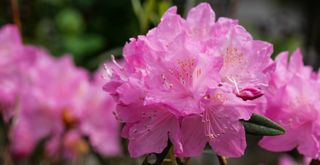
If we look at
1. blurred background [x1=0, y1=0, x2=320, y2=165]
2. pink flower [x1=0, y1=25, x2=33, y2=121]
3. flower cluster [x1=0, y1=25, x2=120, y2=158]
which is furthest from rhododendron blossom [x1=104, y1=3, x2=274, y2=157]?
blurred background [x1=0, y1=0, x2=320, y2=165]

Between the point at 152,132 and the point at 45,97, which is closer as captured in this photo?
the point at 152,132

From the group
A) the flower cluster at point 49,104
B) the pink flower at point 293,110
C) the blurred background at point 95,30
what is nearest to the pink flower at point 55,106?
the flower cluster at point 49,104

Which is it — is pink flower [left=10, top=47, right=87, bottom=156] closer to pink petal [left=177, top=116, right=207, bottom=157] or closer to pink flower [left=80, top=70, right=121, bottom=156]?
pink flower [left=80, top=70, right=121, bottom=156]

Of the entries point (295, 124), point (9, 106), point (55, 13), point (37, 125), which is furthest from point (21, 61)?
point (55, 13)

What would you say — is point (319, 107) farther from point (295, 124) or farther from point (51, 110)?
point (51, 110)

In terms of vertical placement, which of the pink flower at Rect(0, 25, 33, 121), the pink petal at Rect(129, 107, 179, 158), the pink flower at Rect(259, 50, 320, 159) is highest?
the pink flower at Rect(0, 25, 33, 121)

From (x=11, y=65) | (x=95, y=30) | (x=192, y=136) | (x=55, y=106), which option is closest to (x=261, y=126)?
(x=192, y=136)

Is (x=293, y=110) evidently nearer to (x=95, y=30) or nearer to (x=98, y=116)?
(x=98, y=116)
